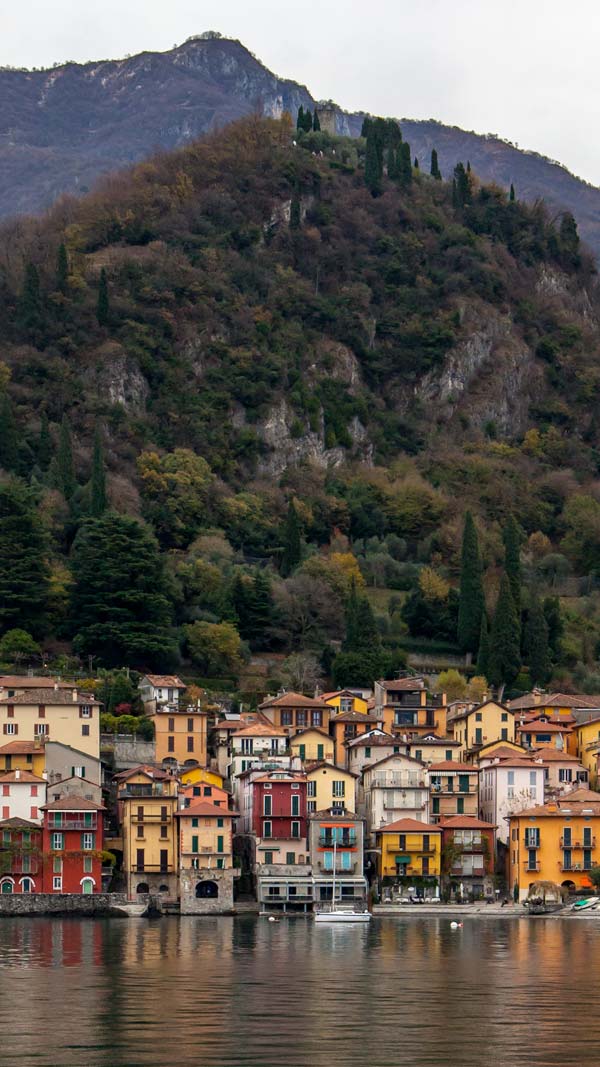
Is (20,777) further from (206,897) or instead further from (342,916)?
(342,916)

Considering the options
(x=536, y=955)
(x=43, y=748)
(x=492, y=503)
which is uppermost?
(x=492, y=503)

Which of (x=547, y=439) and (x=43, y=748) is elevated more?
(x=547, y=439)

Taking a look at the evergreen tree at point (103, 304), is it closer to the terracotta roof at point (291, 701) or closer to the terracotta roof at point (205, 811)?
the terracotta roof at point (291, 701)

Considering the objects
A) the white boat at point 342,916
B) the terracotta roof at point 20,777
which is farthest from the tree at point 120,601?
the white boat at point 342,916

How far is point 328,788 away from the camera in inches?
4040

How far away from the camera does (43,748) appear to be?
101312 millimetres

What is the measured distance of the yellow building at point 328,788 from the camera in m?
102

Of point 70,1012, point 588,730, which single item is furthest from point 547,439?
point 70,1012

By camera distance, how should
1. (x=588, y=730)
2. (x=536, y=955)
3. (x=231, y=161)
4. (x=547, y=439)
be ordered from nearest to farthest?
1. (x=536, y=955)
2. (x=588, y=730)
3. (x=547, y=439)
4. (x=231, y=161)

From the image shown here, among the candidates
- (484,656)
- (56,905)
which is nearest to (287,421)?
(484,656)

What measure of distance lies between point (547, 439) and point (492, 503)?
1790 centimetres

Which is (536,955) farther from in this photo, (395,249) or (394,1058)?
(395,249)

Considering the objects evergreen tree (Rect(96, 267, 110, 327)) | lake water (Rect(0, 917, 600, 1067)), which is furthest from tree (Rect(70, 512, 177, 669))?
evergreen tree (Rect(96, 267, 110, 327))

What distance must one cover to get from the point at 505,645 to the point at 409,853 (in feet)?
97.1
